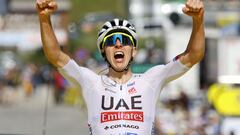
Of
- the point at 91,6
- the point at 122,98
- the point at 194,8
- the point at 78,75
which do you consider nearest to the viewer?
the point at 194,8

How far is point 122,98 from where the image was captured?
425 cm

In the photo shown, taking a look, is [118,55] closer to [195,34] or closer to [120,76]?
[120,76]

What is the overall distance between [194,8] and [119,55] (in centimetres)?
47

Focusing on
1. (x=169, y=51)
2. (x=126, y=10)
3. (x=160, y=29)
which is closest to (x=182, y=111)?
(x=169, y=51)

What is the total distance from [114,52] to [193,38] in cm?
42

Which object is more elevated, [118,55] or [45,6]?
[45,6]

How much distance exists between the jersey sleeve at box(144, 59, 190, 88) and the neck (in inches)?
3.9

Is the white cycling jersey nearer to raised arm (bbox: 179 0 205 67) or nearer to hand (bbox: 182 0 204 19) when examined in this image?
raised arm (bbox: 179 0 205 67)

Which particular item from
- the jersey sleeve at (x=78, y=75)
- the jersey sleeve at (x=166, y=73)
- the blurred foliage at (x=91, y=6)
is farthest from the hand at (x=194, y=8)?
the blurred foliage at (x=91, y=6)

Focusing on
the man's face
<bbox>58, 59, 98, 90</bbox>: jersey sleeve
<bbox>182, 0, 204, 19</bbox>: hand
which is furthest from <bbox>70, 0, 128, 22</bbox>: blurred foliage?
<bbox>182, 0, 204, 19</bbox>: hand

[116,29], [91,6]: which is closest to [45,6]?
[116,29]

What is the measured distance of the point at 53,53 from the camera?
4.24 metres

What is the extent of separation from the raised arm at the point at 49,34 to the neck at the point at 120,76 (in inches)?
10.4

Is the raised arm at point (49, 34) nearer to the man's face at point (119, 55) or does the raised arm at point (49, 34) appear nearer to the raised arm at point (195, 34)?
the man's face at point (119, 55)
